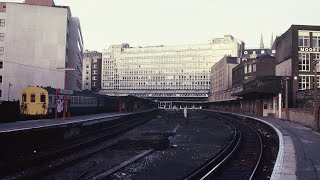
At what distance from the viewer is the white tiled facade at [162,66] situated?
147m

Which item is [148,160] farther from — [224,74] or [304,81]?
[224,74]

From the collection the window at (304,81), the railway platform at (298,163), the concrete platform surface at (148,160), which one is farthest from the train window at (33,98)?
the window at (304,81)

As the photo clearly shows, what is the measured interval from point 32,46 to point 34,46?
38cm

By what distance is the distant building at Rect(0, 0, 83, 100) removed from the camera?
63.7 metres

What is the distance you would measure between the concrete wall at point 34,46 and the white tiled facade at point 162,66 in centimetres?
7480

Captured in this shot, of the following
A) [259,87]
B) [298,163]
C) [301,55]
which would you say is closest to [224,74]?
[301,55]

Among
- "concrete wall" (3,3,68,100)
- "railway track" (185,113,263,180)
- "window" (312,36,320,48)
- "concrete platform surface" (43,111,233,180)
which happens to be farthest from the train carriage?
"window" (312,36,320,48)

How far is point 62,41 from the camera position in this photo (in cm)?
6694

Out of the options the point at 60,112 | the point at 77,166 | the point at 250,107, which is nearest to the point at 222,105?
the point at 250,107

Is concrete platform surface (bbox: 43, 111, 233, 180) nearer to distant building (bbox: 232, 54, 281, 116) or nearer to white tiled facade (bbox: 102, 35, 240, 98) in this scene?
distant building (bbox: 232, 54, 281, 116)

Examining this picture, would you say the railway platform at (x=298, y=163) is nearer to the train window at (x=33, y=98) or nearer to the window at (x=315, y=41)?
the train window at (x=33, y=98)

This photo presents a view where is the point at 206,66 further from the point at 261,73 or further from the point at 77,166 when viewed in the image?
the point at 77,166

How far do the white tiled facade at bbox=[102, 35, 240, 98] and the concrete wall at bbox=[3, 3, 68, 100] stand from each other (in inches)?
2945

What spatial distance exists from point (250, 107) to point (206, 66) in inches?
3627
